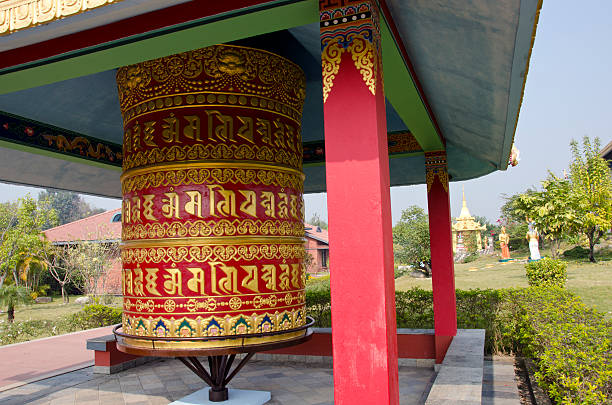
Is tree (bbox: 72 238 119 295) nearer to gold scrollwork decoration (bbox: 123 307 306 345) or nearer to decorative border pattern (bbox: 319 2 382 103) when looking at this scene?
gold scrollwork decoration (bbox: 123 307 306 345)

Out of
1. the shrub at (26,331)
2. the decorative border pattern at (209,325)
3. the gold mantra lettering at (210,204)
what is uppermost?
→ the gold mantra lettering at (210,204)

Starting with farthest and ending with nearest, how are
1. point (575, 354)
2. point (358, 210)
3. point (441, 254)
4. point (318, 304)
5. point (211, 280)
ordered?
1. point (318, 304)
2. point (441, 254)
3. point (211, 280)
4. point (575, 354)
5. point (358, 210)

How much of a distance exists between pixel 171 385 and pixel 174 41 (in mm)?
5155

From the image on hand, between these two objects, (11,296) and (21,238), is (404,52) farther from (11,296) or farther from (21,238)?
(21,238)

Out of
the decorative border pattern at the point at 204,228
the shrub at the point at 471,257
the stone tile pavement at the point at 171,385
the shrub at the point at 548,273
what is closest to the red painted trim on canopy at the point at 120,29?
the decorative border pattern at the point at 204,228

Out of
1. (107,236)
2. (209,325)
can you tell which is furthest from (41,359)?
(107,236)

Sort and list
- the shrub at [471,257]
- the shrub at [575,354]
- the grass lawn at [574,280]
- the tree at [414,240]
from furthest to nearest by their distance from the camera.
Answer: the shrub at [471,257]
the tree at [414,240]
the grass lawn at [574,280]
the shrub at [575,354]

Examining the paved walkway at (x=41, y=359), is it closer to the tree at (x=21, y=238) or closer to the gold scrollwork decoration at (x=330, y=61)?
the gold scrollwork decoration at (x=330, y=61)

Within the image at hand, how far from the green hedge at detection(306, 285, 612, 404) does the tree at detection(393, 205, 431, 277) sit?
693 inches

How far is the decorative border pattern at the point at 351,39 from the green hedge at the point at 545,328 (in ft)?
8.97

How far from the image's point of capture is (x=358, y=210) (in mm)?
2480

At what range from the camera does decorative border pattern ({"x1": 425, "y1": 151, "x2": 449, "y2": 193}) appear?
22.5 ft

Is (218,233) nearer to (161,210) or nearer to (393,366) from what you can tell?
(161,210)

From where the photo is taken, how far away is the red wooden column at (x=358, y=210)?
2.40 meters
